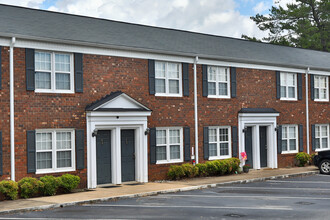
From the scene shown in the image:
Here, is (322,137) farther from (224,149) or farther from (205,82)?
(205,82)

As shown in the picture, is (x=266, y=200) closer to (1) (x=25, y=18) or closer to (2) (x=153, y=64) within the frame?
(2) (x=153, y=64)

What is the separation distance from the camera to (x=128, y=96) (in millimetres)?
19297

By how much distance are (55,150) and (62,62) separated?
3.17m

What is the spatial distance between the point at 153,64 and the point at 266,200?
316 inches

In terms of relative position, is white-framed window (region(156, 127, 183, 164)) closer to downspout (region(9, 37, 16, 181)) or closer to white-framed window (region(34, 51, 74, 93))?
white-framed window (region(34, 51, 74, 93))

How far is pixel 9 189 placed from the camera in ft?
50.6

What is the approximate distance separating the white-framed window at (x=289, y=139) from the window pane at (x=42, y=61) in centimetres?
1364

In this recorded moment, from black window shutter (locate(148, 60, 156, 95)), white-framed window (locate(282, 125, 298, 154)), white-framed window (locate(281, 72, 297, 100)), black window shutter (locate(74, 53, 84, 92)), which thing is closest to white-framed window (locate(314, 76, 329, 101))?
white-framed window (locate(281, 72, 297, 100))

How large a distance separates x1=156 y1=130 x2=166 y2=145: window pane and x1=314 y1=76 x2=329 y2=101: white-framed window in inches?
437

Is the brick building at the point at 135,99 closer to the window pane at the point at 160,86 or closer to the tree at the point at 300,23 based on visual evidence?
the window pane at the point at 160,86

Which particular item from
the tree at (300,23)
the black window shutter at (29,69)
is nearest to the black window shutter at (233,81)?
the black window shutter at (29,69)

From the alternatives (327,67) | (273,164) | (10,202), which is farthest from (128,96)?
(327,67)

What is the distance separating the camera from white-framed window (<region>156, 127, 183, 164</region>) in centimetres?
2084

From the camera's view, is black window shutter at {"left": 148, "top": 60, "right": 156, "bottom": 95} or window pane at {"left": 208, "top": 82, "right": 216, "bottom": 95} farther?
window pane at {"left": 208, "top": 82, "right": 216, "bottom": 95}
